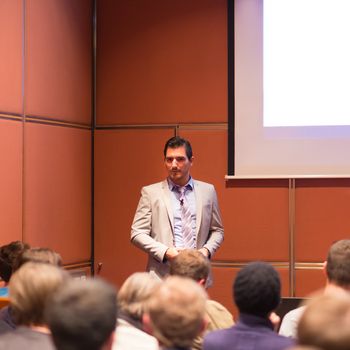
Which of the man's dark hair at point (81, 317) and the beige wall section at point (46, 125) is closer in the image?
the man's dark hair at point (81, 317)

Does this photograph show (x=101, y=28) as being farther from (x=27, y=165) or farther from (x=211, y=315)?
(x=211, y=315)

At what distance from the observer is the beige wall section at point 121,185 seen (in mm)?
5621

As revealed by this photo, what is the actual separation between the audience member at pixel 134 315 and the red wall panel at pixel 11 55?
2.40 m

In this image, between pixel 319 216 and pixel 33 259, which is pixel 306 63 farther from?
pixel 33 259

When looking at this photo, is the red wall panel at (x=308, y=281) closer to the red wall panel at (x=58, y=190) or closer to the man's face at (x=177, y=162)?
the man's face at (x=177, y=162)

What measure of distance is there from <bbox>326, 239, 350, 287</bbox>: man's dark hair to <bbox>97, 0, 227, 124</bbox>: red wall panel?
8.62 ft

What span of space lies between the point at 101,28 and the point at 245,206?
1.84 m

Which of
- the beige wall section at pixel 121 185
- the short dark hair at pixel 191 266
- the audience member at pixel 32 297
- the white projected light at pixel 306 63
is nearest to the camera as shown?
the audience member at pixel 32 297

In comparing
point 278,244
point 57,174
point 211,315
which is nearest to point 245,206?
point 278,244

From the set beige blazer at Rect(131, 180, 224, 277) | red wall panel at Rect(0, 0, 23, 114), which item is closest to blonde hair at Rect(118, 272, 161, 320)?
beige blazer at Rect(131, 180, 224, 277)

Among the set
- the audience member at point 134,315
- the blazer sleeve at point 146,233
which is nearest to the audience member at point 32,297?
the audience member at point 134,315

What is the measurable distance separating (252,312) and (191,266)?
736 millimetres

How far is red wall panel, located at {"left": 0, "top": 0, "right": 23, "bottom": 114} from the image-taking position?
15.1 feet

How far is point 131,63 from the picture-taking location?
5680 mm
